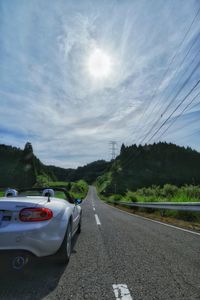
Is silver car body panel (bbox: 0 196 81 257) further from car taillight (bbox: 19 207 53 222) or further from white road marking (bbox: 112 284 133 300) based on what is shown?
white road marking (bbox: 112 284 133 300)

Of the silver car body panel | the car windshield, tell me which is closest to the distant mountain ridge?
the car windshield

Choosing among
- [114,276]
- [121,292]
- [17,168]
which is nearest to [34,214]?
[114,276]

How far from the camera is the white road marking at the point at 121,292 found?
2.54 m

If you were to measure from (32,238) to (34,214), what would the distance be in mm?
341

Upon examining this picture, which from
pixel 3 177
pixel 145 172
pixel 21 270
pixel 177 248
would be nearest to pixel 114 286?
pixel 21 270

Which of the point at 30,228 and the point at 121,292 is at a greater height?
the point at 30,228

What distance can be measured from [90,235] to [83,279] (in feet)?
11.1

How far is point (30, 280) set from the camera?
3.03 m

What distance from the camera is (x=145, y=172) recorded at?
119500 millimetres

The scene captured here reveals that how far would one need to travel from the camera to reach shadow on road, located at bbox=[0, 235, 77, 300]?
8.50 feet

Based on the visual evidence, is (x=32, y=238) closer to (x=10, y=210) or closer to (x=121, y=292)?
(x=10, y=210)

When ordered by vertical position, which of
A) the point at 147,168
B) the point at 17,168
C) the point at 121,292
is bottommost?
the point at 121,292

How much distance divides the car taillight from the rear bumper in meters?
0.07

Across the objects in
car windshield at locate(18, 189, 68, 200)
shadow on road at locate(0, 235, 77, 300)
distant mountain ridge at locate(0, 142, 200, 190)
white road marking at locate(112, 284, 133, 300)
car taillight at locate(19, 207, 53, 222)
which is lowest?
white road marking at locate(112, 284, 133, 300)
